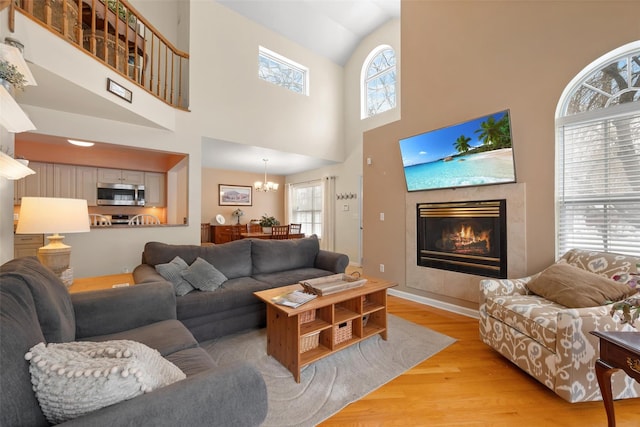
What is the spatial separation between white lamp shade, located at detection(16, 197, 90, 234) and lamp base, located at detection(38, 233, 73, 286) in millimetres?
245

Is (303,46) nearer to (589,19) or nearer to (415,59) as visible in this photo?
(415,59)

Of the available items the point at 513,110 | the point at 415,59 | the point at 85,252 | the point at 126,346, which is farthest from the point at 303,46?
the point at 126,346

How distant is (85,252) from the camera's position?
10.5 feet

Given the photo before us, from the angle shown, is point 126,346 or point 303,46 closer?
point 126,346

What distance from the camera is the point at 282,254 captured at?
10.8ft

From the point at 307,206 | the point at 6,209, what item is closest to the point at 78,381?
the point at 6,209

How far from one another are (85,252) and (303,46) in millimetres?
5341

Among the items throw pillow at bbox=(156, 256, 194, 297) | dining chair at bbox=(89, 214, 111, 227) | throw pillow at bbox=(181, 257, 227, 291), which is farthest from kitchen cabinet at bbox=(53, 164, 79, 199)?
throw pillow at bbox=(181, 257, 227, 291)

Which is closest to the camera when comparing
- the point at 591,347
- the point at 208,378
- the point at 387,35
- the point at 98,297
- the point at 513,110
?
the point at 208,378

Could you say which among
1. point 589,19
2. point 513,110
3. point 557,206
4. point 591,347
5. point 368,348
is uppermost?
point 589,19

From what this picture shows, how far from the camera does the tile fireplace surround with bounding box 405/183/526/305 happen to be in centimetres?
259

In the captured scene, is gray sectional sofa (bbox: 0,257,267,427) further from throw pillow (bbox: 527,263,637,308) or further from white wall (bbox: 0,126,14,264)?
throw pillow (bbox: 527,263,637,308)

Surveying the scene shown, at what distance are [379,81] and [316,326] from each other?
5280 millimetres

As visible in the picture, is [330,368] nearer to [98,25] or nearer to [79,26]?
[79,26]
